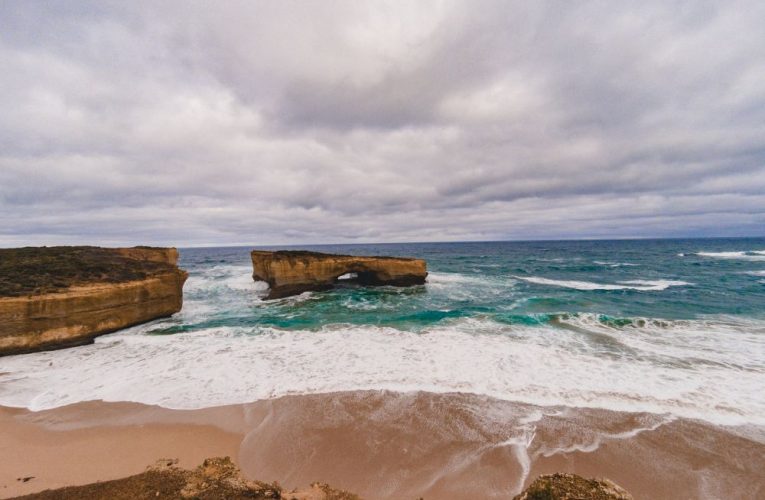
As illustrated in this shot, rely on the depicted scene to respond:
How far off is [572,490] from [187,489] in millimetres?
4141

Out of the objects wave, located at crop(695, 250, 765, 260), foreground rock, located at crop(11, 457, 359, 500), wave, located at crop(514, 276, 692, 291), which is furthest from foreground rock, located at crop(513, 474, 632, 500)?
wave, located at crop(695, 250, 765, 260)

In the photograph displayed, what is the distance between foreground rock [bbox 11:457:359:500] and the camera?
3402 mm

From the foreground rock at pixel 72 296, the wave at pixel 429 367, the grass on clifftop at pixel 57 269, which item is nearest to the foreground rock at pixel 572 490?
the wave at pixel 429 367

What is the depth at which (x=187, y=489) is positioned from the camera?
350 cm

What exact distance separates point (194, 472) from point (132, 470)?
189 centimetres

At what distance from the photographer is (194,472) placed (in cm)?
396

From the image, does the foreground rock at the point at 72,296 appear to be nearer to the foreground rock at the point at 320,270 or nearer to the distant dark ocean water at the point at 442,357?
the distant dark ocean water at the point at 442,357

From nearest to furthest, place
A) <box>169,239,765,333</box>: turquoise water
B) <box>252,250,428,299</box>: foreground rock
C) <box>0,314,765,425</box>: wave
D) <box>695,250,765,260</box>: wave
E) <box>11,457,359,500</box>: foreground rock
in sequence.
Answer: <box>11,457,359,500</box>: foreground rock, <box>0,314,765,425</box>: wave, <box>169,239,765,333</box>: turquoise water, <box>252,250,428,299</box>: foreground rock, <box>695,250,765,260</box>: wave

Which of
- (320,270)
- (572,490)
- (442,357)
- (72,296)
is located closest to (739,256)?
(320,270)

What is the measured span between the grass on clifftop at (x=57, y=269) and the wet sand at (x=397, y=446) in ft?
20.2

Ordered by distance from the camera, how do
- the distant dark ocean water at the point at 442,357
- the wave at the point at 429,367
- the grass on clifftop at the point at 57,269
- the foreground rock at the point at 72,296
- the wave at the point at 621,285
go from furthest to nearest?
the wave at the point at 621,285 < the grass on clifftop at the point at 57,269 < the foreground rock at the point at 72,296 < the distant dark ocean water at the point at 442,357 < the wave at the point at 429,367

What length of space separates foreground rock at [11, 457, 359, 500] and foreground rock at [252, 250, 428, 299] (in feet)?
56.9

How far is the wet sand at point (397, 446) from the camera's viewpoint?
4711 mm

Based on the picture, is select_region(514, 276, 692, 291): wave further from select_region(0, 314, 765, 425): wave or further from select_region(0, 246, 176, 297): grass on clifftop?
select_region(0, 246, 176, 297): grass on clifftop
